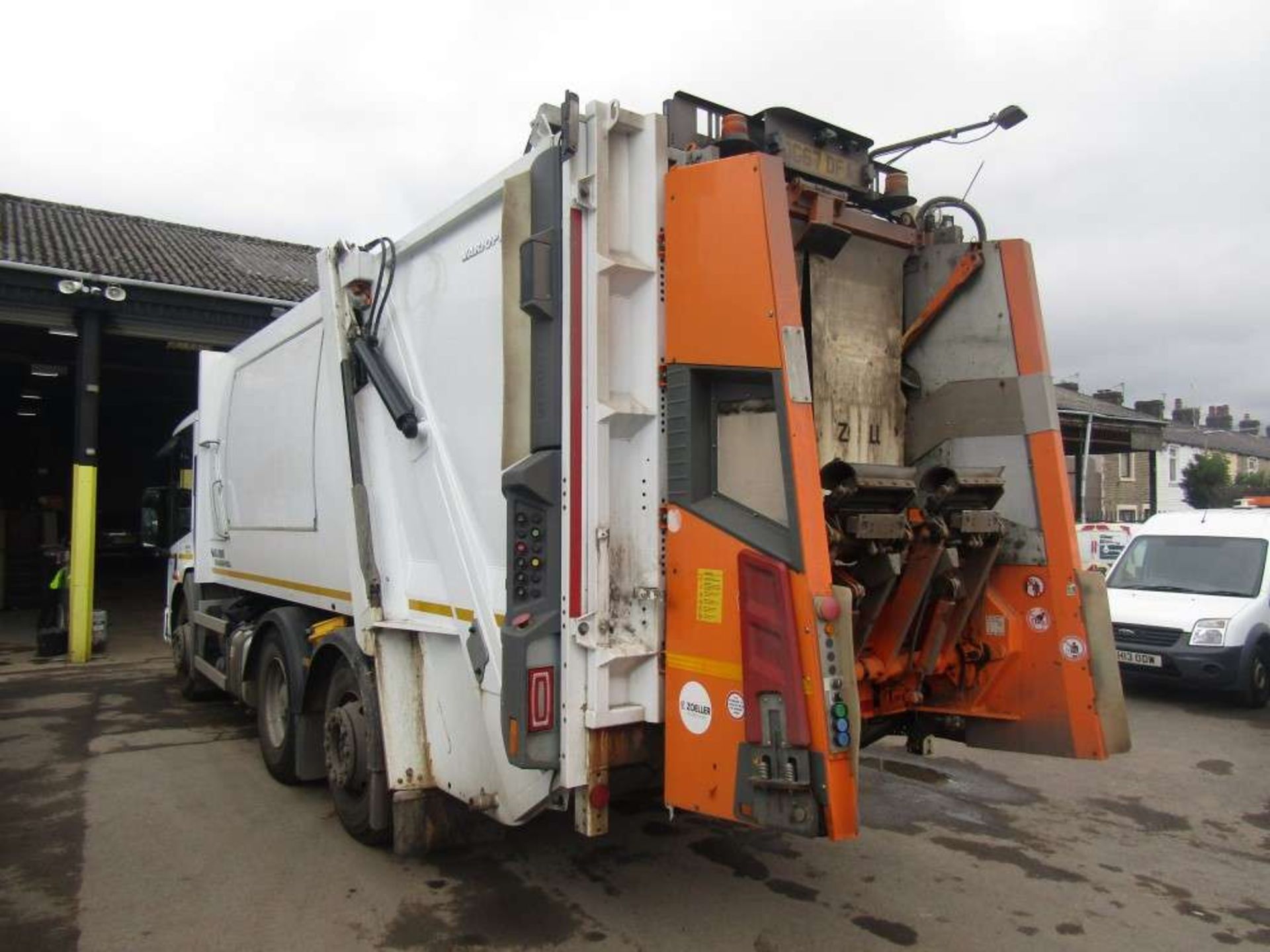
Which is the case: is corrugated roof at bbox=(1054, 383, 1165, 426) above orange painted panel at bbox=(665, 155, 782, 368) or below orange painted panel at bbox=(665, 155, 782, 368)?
above

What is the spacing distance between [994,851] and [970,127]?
3.69 metres

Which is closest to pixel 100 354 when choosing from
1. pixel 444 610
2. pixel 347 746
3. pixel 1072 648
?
pixel 347 746

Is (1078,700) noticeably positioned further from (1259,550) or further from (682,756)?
(1259,550)

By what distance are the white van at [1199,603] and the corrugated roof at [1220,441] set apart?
40684 millimetres

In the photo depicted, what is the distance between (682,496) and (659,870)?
85.3 inches

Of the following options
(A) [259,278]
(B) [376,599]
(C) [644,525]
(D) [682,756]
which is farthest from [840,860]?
(A) [259,278]

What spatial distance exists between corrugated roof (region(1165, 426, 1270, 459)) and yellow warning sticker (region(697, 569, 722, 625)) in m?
49.6

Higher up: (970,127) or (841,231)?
(970,127)

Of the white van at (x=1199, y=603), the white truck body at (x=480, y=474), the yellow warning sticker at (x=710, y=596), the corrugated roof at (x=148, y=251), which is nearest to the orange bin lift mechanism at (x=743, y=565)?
the yellow warning sticker at (x=710, y=596)

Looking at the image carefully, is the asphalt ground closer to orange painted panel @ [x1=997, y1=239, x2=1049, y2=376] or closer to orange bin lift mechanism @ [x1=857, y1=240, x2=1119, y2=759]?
orange bin lift mechanism @ [x1=857, y1=240, x2=1119, y2=759]

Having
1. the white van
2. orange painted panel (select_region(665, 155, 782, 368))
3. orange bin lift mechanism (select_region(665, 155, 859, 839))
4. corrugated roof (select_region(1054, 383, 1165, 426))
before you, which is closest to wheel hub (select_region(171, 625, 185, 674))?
orange bin lift mechanism (select_region(665, 155, 859, 839))

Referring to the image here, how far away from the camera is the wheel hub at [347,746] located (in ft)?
14.6

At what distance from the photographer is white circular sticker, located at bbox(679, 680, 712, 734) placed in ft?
10.2

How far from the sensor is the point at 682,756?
3.19 metres
